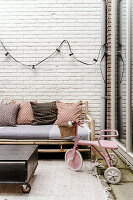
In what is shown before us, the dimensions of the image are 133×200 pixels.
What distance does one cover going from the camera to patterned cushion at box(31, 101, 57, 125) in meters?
3.97

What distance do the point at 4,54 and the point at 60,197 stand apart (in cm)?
328

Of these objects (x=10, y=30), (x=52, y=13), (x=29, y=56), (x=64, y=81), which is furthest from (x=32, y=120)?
(x=52, y=13)

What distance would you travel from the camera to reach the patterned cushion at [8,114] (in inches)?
148

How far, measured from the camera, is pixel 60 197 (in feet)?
7.02

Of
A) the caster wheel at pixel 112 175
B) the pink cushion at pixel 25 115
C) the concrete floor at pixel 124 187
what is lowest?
the concrete floor at pixel 124 187

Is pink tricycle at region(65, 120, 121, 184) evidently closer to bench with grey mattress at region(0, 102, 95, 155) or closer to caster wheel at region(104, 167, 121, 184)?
caster wheel at region(104, 167, 121, 184)

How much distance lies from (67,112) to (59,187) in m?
1.72

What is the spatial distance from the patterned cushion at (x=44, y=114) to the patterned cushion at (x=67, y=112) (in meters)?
0.13

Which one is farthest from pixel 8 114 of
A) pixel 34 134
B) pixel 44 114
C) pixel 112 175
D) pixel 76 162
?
pixel 112 175

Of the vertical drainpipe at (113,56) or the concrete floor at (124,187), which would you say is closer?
the concrete floor at (124,187)

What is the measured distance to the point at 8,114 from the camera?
3.82 meters

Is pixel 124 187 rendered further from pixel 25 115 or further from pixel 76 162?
pixel 25 115

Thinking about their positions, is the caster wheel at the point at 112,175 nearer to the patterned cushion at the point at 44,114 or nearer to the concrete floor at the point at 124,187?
the concrete floor at the point at 124,187

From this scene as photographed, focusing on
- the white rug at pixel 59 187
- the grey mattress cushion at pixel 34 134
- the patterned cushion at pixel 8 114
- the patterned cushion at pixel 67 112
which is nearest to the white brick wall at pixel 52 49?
the patterned cushion at pixel 67 112
